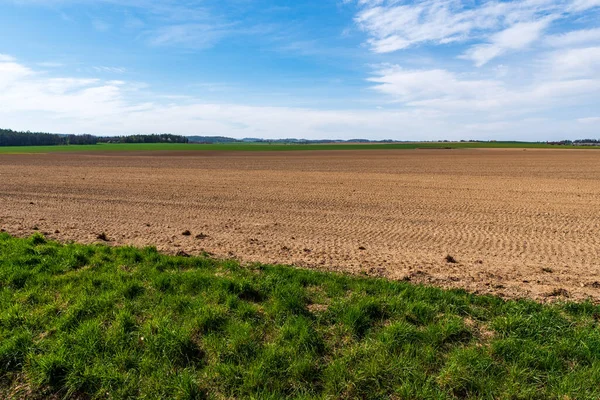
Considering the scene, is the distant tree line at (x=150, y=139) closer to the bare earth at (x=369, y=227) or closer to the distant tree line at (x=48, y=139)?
the distant tree line at (x=48, y=139)

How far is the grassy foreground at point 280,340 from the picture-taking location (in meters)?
4.10

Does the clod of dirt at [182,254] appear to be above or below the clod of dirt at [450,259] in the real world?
above

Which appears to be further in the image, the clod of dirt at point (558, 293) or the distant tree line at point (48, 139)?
the distant tree line at point (48, 139)

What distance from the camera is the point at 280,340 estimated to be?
4773 mm

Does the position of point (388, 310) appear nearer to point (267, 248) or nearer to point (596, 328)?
point (596, 328)

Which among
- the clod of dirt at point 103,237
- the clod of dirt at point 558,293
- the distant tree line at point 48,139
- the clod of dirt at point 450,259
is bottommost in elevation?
the clod of dirt at point 450,259

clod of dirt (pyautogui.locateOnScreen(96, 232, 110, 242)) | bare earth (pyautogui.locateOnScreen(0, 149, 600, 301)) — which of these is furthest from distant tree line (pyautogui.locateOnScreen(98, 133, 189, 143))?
clod of dirt (pyautogui.locateOnScreen(96, 232, 110, 242))

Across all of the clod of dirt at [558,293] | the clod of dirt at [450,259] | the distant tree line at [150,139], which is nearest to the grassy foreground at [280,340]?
the clod of dirt at [558,293]

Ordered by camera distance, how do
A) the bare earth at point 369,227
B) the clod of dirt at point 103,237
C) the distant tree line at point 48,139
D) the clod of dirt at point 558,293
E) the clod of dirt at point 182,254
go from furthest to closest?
1. the distant tree line at point 48,139
2. the clod of dirt at point 103,237
3. the clod of dirt at point 182,254
4. the bare earth at point 369,227
5. the clod of dirt at point 558,293

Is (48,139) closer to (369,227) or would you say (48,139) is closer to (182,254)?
(369,227)

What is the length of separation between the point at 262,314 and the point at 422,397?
238 centimetres

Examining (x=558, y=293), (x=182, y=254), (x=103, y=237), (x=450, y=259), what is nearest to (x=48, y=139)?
(x=103, y=237)

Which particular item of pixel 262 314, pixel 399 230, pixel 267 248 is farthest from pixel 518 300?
pixel 399 230

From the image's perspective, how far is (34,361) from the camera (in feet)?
14.8
